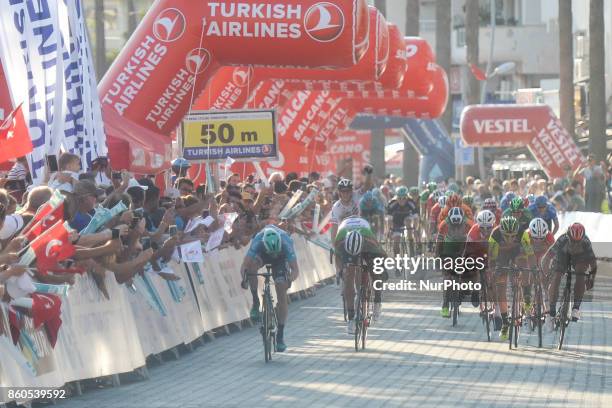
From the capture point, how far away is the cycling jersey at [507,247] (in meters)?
18.6

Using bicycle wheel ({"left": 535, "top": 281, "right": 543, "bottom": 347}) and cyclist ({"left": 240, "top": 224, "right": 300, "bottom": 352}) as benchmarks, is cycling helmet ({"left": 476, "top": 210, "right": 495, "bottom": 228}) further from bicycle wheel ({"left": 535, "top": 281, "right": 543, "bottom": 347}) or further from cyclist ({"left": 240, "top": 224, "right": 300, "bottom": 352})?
Answer: cyclist ({"left": 240, "top": 224, "right": 300, "bottom": 352})

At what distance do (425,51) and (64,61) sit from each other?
65.5 ft

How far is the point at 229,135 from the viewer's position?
2392 centimetres

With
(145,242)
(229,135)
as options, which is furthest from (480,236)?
(229,135)

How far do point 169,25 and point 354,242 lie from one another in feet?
18.6

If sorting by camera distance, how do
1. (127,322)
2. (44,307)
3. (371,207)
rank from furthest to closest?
(371,207) < (127,322) < (44,307)

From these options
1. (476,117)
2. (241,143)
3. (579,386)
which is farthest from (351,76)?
(476,117)

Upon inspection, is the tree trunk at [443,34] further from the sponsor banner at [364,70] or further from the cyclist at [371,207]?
the cyclist at [371,207]

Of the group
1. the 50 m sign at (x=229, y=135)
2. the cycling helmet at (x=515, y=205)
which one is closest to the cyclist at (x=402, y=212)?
the 50 m sign at (x=229, y=135)

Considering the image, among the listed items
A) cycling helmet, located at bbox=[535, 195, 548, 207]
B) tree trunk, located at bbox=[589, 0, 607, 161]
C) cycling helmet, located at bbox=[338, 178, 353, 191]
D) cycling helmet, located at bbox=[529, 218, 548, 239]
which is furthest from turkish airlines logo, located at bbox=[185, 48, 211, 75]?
tree trunk, located at bbox=[589, 0, 607, 161]

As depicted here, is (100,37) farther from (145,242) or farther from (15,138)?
(15,138)

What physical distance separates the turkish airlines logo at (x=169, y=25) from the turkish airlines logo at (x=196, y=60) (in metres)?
0.31

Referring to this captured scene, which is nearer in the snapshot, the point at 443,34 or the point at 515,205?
the point at 515,205

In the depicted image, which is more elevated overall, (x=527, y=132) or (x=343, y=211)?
(x=527, y=132)
